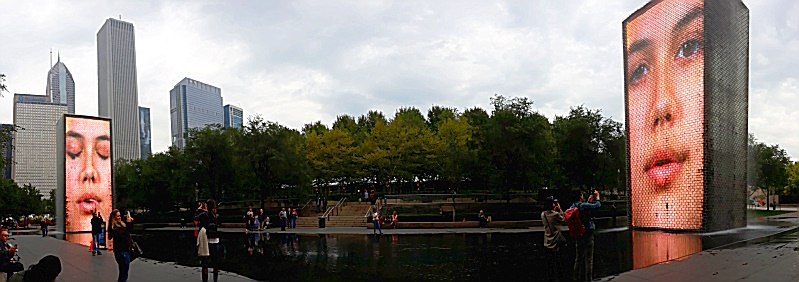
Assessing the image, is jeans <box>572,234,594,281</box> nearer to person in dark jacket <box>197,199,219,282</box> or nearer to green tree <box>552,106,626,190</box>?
person in dark jacket <box>197,199,219,282</box>

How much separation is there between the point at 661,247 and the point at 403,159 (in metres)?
34.8

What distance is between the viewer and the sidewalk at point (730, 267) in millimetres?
10797

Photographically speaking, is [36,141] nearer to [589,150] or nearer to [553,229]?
[589,150]

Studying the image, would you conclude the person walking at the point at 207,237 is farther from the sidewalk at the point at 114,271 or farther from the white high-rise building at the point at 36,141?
the white high-rise building at the point at 36,141

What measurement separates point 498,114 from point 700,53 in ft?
54.8

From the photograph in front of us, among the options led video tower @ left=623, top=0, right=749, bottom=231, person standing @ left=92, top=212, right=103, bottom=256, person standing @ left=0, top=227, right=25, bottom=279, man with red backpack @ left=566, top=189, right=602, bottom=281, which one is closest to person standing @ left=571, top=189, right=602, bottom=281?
man with red backpack @ left=566, top=189, right=602, bottom=281

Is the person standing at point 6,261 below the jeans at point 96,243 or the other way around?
the other way around

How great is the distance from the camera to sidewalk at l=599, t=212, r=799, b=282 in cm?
1080

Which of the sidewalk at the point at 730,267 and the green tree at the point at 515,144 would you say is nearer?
the sidewalk at the point at 730,267

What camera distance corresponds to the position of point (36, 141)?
19400 cm

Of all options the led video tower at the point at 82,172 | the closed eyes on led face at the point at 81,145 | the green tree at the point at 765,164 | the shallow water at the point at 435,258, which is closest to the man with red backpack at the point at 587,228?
the shallow water at the point at 435,258

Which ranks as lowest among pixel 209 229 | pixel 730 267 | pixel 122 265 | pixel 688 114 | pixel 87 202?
pixel 87 202

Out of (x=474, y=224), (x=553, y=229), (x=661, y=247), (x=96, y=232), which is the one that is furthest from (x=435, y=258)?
(x=474, y=224)

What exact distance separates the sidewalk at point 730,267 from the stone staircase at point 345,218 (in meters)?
25.0
